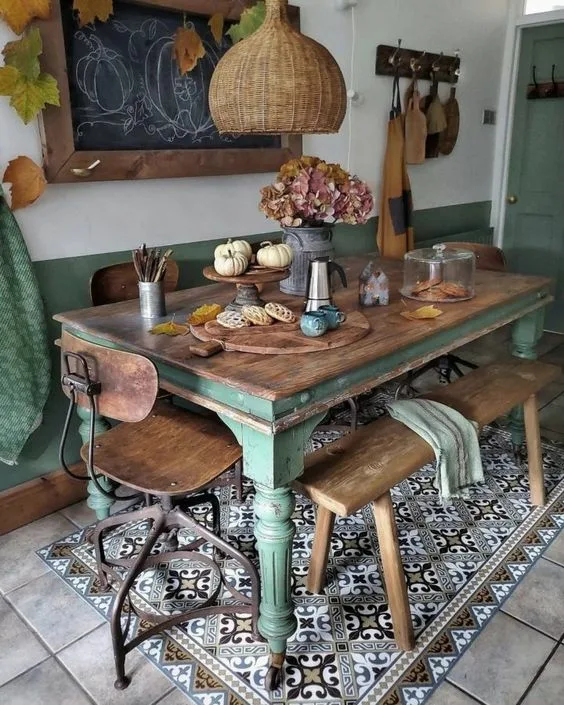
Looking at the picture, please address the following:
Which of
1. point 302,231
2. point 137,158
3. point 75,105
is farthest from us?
point 137,158

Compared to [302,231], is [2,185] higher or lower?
higher

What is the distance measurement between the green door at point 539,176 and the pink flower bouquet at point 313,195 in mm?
2986

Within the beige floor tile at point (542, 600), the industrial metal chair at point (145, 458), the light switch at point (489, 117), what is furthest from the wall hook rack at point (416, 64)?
the beige floor tile at point (542, 600)

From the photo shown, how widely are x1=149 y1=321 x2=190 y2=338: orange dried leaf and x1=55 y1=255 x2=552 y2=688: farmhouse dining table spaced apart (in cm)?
2

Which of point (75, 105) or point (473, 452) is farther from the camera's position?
point (75, 105)

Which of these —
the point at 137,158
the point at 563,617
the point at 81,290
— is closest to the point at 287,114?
the point at 137,158

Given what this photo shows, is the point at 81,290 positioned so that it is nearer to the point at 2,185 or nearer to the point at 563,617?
the point at 2,185

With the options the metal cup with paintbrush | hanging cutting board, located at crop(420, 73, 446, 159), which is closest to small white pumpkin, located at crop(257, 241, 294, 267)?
the metal cup with paintbrush

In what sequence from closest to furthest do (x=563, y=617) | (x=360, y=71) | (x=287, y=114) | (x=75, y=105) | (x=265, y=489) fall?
(x=265, y=489) < (x=287, y=114) < (x=563, y=617) < (x=75, y=105) < (x=360, y=71)

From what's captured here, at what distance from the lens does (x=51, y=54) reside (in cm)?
202

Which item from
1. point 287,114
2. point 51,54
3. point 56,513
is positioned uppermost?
point 51,54

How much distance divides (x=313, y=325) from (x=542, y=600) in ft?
3.74

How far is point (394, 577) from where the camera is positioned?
1685 millimetres

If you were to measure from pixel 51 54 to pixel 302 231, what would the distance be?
1038 millimetres
